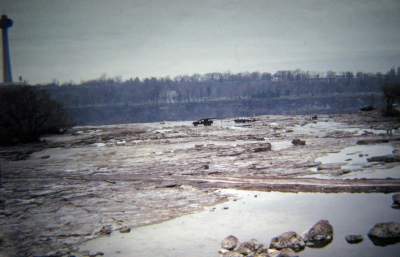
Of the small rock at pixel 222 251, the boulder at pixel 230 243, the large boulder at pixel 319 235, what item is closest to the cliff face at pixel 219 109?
the boulder at pixel 230 243

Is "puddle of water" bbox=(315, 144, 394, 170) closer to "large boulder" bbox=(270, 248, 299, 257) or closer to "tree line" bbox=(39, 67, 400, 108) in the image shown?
"large boulder" bbox=(270, 248, 299, 257)

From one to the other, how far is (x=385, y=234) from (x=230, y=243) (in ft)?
11.3

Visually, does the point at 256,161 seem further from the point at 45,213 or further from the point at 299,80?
the point at 299,80

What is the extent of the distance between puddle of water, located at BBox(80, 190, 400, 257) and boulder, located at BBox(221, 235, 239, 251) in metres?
0.22

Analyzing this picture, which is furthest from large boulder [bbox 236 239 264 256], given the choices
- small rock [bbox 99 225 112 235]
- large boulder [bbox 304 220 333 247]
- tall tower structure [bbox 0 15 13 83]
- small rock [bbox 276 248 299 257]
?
tall tower structure [bbox 0 15 13 83]

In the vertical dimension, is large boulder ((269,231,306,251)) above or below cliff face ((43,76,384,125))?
below

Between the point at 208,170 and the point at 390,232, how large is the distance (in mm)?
9197

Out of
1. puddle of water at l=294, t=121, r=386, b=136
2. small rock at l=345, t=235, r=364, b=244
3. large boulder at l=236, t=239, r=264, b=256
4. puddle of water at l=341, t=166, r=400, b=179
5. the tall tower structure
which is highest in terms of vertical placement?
the tall tower structure

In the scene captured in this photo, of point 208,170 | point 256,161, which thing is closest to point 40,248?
point 208,170

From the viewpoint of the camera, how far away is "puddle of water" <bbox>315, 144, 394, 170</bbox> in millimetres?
15133

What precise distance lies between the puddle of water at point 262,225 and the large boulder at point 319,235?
0.49ft

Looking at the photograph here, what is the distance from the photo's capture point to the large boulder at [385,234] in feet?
23.3

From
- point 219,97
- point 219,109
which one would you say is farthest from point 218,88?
point 219,109

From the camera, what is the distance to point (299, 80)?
156 m
